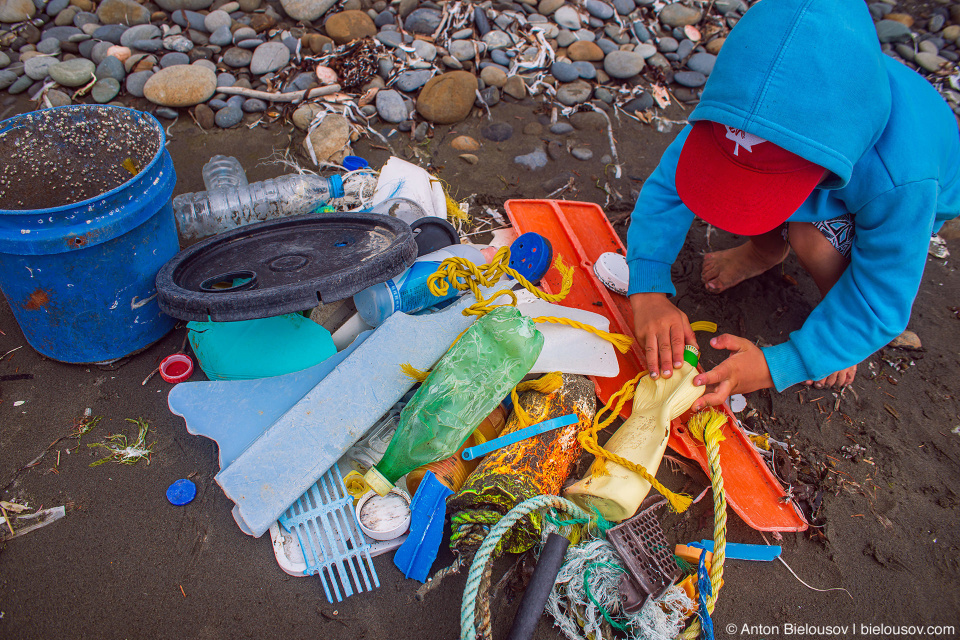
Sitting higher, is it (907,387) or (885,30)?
(885,30)

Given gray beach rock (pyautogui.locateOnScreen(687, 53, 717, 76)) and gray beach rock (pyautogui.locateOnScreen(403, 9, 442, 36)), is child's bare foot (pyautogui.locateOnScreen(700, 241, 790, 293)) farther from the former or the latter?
gray beach rock (pyautogui.locateOnScreen(403, 9, 442, 36))

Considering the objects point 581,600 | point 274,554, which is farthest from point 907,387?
point 274,554

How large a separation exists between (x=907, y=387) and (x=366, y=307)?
Answer: 250 cm

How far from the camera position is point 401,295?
2.20m

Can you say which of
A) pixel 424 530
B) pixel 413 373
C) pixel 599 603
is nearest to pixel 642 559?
pixel 599 603

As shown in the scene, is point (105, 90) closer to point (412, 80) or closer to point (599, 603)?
point (412, 80)

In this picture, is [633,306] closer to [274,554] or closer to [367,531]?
[367,531]

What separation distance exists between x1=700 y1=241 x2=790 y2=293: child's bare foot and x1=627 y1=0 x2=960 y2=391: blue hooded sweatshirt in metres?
0.54

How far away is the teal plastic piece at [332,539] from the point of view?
1744 mm

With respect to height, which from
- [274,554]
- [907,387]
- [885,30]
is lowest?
[907,387]

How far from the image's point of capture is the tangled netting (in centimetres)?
161

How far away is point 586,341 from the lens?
212 cm

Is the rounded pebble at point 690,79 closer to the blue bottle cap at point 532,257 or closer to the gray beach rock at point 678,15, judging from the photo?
the gray beach rock at point 678,15

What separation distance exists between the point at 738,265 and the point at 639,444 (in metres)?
1.30
